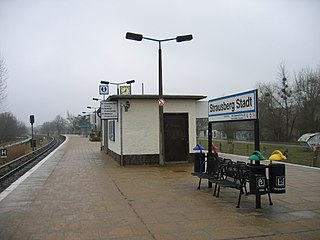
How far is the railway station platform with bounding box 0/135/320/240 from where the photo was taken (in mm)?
5359

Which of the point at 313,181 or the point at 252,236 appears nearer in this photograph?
the point at 252,236

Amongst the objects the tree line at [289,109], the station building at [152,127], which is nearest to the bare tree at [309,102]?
the tree line at [289,109]

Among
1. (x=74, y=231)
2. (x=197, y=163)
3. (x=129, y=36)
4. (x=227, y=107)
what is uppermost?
(x=129, y=36)

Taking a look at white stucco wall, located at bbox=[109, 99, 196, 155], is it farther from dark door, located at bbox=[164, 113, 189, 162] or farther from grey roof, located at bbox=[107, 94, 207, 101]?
dark door, located at bbox=[164, 113, 189, 162]

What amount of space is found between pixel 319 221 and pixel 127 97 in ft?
34.1

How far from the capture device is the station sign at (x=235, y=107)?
23.4 feet

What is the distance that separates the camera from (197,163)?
9.87 metres

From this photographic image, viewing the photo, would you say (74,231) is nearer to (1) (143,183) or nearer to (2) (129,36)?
(1) (143,183)

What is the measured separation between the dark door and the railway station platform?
4789mm

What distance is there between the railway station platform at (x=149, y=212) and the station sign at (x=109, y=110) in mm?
4842

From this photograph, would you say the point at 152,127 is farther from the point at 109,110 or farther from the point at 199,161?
the point at 199,161

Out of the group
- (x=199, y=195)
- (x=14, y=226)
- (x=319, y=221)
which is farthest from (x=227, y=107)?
(x=14, y=226)

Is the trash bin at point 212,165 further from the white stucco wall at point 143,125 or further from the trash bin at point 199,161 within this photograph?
the white stucco wall at point 143,125

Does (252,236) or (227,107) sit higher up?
(227,107)
